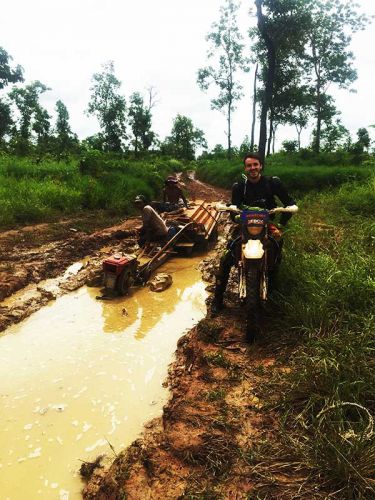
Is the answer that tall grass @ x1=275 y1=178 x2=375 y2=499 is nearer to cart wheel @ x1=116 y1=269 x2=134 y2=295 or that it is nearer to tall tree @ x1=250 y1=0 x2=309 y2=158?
cart wheel @ x1=116 y1=269 x2=134 y2=295

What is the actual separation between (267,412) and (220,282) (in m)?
2.30

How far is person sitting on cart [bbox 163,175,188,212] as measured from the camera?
1028cm

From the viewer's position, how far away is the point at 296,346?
3.80 m

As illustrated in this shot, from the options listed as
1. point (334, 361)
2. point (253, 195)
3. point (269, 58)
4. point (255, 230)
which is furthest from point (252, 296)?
point (269, 58)

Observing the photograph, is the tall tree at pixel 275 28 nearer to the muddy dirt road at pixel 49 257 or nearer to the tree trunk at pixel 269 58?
the tree trunk at pixel 269 58

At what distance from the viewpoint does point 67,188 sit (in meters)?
12.8

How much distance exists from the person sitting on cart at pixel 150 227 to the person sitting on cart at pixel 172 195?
6.99 ft

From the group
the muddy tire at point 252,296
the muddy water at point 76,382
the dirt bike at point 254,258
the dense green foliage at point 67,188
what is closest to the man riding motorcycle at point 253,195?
the dirt bike at point 254,258

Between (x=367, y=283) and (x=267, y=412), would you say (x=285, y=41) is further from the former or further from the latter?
(x=267, y=412)

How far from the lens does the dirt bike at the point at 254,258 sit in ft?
13.2

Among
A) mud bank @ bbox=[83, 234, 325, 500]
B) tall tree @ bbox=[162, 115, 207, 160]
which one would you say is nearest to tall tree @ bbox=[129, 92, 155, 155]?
tall tree @ bbox=[162, 115, 207, 160]

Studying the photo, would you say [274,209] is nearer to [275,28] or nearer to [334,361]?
[334,361]

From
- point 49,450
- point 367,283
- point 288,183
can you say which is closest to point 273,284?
point 367,283

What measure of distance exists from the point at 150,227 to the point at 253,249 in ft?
14.1
